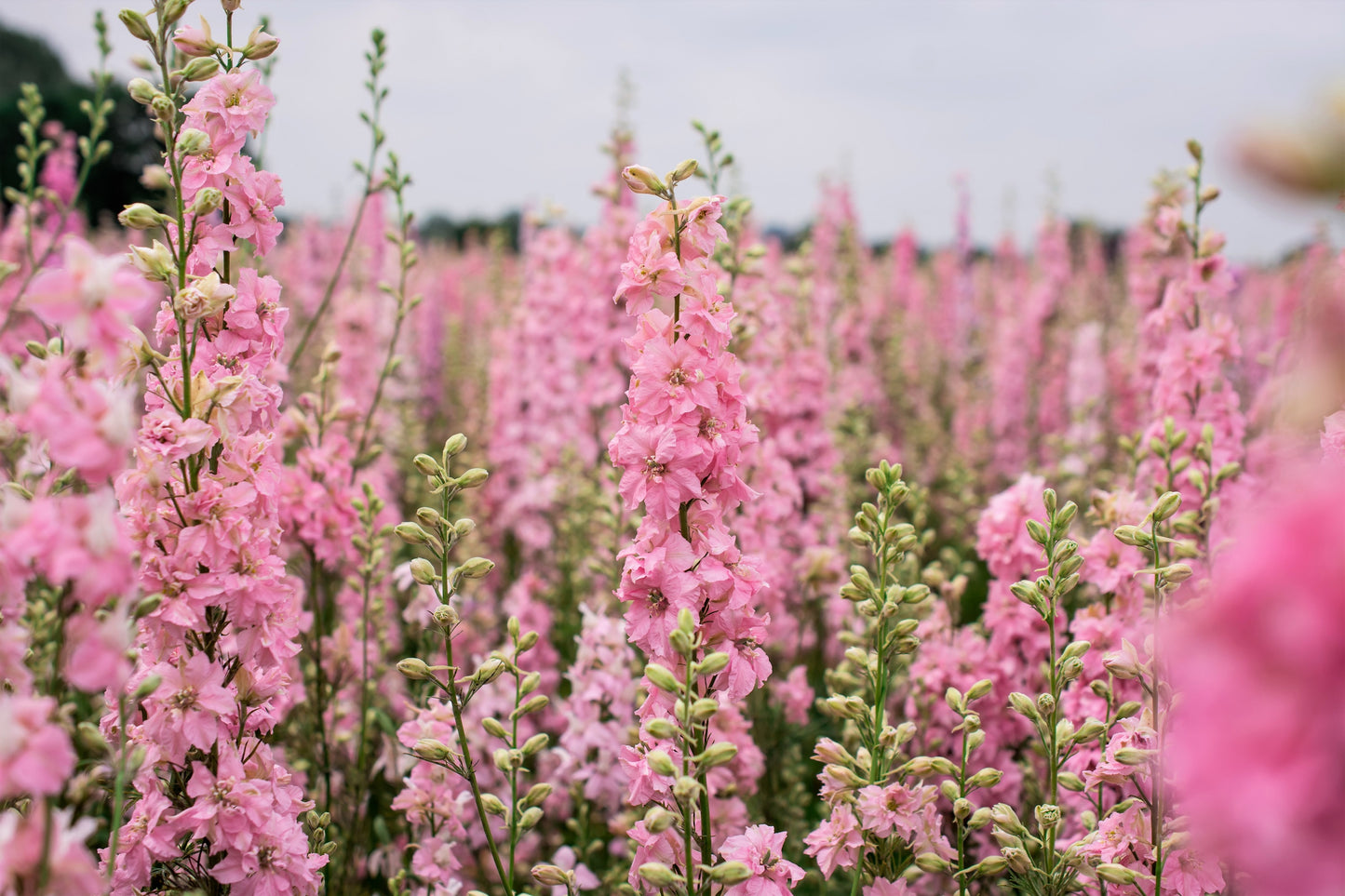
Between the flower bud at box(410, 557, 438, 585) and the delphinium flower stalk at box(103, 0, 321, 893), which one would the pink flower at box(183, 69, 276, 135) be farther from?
the flower bud at box(410, 557, 438, 585)

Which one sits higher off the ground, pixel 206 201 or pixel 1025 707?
pixel 206 201

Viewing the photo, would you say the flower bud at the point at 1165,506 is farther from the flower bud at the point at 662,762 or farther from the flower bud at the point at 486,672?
the flower bud at the point at 486,672

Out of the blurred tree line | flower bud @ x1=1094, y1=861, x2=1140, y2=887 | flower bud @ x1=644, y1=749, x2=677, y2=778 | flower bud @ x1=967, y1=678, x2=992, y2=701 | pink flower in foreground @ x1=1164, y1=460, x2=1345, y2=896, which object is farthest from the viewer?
the blurred tree line

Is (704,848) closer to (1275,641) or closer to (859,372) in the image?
(1275,641)

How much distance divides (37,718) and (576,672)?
195cm

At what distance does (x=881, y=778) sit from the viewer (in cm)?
173

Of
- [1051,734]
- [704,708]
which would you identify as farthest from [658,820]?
[1051,734]

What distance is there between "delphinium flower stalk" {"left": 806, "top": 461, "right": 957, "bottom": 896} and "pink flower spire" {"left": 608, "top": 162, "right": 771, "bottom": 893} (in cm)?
23

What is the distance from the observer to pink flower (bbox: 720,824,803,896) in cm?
163

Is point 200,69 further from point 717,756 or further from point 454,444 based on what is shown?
point 717,756

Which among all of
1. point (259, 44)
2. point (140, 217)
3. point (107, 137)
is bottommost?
point (140, 217)

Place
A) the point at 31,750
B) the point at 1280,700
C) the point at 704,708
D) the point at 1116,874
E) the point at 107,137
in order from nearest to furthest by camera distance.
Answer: the point at 1280,700, the point at 31,750, the point at 704,708, the point at 1116,874, the point at 107,137

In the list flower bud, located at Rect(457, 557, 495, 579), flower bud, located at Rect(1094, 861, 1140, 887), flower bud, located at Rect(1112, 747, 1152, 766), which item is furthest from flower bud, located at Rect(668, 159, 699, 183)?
flower bud, located at Rect(1094, 861, 1140, 887)

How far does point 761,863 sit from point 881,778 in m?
0.30
